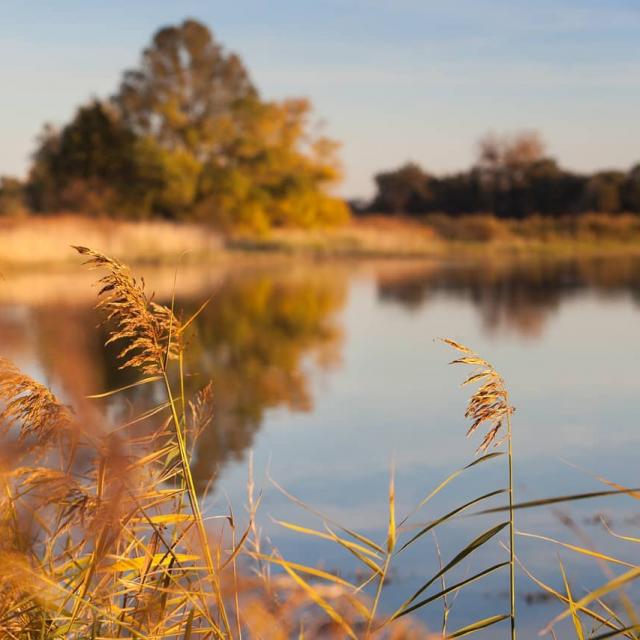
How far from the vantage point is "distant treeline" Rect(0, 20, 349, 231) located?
107 feet

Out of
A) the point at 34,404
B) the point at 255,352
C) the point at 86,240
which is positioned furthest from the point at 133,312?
the point at 86,240

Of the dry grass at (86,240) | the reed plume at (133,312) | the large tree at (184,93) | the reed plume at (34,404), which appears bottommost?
the dry grass at (86,240)

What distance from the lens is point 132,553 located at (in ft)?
7.88

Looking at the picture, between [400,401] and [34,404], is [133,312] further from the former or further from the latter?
[400,401]

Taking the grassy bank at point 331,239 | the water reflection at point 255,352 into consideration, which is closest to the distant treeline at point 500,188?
the grassy bank at point 331,239

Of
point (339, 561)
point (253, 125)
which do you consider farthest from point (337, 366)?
point (253, 125)

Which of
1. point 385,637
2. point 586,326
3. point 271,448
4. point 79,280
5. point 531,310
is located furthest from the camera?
point 79,280

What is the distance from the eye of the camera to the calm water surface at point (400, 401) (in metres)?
3.52

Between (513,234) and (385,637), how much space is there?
1346 inches

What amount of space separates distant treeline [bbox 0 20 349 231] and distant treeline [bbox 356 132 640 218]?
55.1 feet

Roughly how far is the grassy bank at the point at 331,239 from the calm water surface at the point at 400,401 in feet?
13.8

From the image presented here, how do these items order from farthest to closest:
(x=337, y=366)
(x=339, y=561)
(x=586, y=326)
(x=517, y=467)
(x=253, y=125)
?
(x=253, y=125)
(x=586, y=326)
(x=337, y=366)
(x=517, y=467)
(x=339, y=561)

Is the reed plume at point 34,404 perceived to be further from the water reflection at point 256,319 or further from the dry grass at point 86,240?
the dry grass at point 86,240

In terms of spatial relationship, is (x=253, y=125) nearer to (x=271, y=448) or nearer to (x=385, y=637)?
(x=271, y=448)
